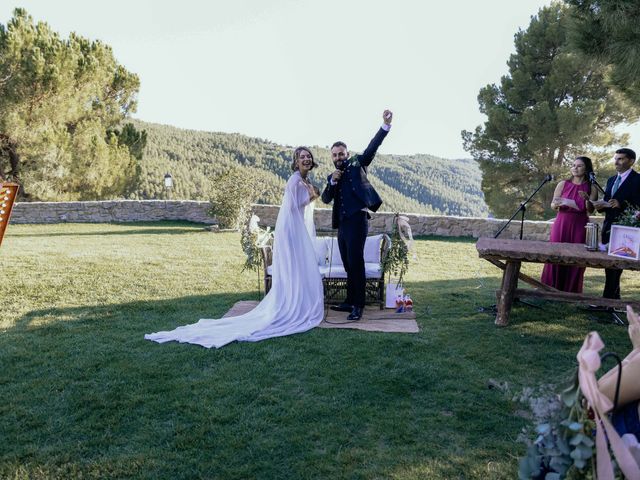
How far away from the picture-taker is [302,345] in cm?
411

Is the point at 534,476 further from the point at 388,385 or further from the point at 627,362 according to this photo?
the point at 388,385

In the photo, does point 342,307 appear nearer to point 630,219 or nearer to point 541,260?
point 541,260

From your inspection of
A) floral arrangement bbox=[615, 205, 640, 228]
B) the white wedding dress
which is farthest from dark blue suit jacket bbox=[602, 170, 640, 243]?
the white wedding dress

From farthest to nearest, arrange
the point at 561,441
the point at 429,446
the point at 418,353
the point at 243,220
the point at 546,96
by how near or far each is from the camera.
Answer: the point at 546,96 → the point at 243,220 → the point at 418,353 → the point at 429,446 → the point at 561,441

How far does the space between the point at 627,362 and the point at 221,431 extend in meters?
2.04

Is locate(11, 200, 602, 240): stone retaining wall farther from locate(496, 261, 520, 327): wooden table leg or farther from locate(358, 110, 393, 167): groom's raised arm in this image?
locate(496, 261, 520, 327): wooden table leg

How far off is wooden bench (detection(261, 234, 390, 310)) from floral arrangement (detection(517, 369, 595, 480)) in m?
3.92

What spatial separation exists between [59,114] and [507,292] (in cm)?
1648

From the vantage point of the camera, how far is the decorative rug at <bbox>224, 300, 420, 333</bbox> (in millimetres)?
4594

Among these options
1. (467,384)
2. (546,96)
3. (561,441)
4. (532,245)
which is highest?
(546,96)

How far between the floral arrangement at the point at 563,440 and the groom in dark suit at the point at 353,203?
3.49 metres

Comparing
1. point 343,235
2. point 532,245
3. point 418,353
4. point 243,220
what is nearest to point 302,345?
point 418,353

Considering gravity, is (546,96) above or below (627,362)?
above

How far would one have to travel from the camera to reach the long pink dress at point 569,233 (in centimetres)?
536
